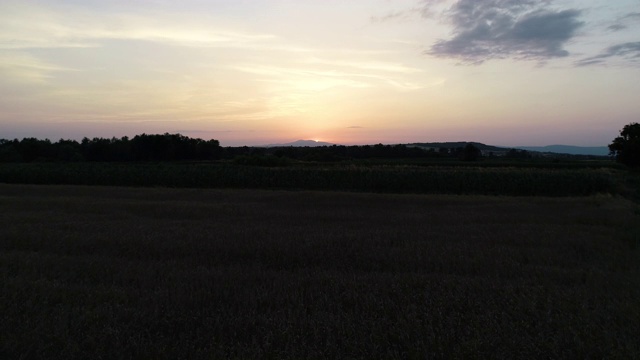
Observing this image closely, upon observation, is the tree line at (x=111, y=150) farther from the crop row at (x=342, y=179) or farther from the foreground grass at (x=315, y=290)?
the foreground grass at (x=315, y=290)

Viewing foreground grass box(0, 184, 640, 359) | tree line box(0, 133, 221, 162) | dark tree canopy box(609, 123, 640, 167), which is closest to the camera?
foreground grass box(0, 184, 640, 359)

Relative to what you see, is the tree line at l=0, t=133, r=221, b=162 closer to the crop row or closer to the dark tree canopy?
the crop row

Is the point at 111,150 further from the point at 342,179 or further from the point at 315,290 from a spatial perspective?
the point at 315,290

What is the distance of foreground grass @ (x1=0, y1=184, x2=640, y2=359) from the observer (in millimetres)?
5281

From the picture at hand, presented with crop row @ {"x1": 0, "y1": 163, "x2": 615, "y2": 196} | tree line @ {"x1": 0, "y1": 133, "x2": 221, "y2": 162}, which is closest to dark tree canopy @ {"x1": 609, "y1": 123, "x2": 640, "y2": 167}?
crop row @ {"x1": 0, "y1": 163, "x2": 615, "y2": 196}

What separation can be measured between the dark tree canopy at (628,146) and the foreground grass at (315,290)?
183ft

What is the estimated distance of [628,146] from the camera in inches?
2429

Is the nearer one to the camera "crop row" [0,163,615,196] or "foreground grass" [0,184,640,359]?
"foreground grass" [0,184,640,359]

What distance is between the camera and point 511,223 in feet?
54.3

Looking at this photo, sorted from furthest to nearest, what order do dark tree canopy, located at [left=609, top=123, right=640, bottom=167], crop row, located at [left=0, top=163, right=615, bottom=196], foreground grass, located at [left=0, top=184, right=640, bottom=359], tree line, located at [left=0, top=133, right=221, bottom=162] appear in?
tree line, located at [left=0, top=133, right=221, bottom=162]
dark tree canopy, located at [left=609, top=123, right=640, bottom=167]
crop row, located at [left=0, top=163, right=615, bottom=196]
foreground grass, located at [left=0, top=184, right=640, bottom=359]

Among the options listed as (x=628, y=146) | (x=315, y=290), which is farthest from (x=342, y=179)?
(x=628, y=146)

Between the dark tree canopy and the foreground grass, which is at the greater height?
the dark tree canopy

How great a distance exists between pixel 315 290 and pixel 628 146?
2719 inches

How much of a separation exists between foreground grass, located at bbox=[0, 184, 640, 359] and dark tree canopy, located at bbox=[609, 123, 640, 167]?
183 feet
